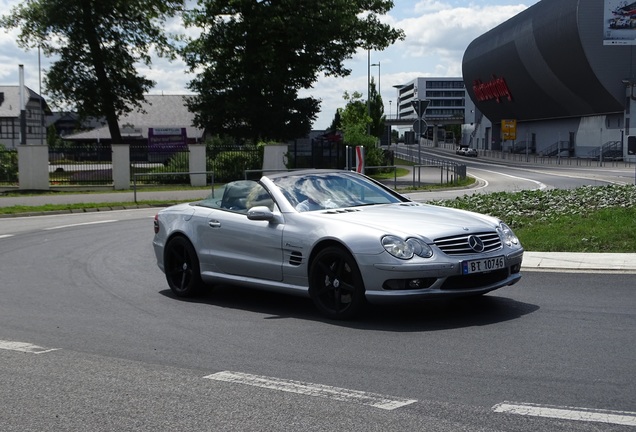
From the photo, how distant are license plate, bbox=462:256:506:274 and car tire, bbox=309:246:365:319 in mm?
918

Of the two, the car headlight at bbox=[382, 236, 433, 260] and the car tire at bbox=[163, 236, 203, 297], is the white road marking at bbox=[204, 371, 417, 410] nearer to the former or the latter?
the car headlight at bbox=[382, 236, 433, 260]

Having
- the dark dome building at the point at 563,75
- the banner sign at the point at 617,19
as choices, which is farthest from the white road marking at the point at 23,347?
the banner sign at the point at 617,19

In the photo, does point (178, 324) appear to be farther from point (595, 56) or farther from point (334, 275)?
point (595, 56)

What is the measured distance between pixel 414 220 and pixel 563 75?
83.0 m

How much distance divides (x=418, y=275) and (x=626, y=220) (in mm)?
7725

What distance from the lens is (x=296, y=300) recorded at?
9.66 meters

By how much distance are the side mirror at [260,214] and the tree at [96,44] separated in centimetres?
4637

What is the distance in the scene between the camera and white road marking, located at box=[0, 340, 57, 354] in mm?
7203

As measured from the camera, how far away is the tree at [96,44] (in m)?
52.7

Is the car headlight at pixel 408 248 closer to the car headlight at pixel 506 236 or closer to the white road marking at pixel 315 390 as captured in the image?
the car headlight at pixel 506 236

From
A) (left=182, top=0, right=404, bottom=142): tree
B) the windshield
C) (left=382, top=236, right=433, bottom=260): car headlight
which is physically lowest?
(left=382, top=236, right=433, bottom=260): car headlight

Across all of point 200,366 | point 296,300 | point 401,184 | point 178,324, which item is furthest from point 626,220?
point 401,184

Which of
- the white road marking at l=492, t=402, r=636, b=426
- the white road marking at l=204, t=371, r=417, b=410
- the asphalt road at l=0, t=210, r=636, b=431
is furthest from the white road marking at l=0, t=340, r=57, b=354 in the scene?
the white road marking at l=492, t=402, r=636, b=426

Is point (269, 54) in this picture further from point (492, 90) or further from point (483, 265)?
point (492, 90)
